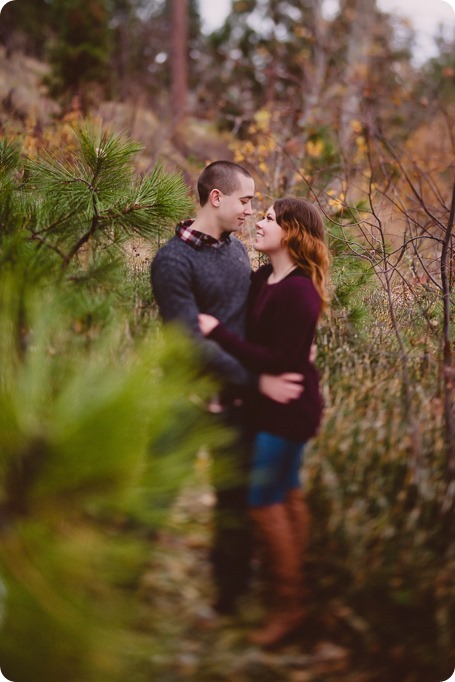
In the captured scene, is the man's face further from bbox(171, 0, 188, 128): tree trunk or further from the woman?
bbox(171, 0, 188, 128): tree trunk

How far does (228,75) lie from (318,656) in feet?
41.3

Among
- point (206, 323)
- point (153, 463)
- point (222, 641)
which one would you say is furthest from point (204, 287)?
point (222, 641)

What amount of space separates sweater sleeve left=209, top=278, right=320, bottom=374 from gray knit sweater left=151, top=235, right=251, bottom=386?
38mm

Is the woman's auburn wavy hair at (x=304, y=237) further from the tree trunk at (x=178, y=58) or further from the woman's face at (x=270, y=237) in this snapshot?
the tree trunk at (x=178, y=58)

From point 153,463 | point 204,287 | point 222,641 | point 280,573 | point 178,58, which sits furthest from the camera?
point 178,58

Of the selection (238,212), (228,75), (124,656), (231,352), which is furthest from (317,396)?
(228,75)

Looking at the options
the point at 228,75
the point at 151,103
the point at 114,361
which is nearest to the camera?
the point at 114,361

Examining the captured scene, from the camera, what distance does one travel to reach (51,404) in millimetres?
827

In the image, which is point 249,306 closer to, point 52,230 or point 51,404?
point 52,230

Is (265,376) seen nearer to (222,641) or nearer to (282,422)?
(282,422)

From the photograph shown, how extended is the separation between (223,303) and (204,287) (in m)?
0.07

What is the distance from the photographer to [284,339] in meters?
1.33

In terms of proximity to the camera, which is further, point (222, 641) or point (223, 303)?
point (223, 303)

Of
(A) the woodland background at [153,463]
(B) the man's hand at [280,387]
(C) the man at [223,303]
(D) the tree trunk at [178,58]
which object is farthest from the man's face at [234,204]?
(D) the tree trunk at [178,58]
